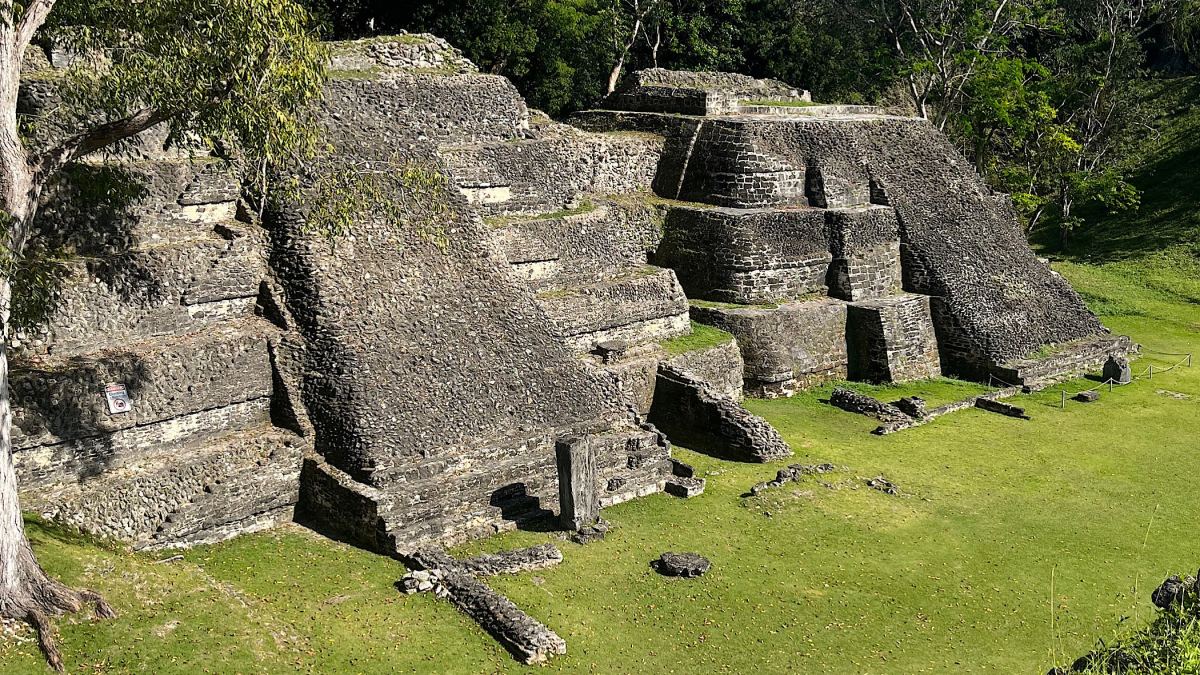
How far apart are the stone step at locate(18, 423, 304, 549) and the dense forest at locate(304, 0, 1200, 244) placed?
2229 cm

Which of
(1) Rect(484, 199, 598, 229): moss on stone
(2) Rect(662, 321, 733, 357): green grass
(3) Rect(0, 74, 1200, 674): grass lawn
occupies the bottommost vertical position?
(3) Rect(0, 74, 1200, 674): grass lawn

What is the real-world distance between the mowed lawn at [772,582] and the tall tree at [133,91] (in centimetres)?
92

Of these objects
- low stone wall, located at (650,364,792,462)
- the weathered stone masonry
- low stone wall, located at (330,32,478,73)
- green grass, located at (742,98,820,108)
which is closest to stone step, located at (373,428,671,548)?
low stone wall, located at (650,364,792,462)

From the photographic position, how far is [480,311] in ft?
63.3

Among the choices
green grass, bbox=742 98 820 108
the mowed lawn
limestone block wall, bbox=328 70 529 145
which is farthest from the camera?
green grass, bbox=742 98 820 108

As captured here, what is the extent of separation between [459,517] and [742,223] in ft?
37.4

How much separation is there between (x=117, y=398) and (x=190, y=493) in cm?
163

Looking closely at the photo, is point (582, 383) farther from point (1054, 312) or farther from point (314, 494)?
point (1054, 312)

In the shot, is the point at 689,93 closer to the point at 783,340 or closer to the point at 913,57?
the point at 783,340

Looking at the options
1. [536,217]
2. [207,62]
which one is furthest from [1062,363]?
[207,62]

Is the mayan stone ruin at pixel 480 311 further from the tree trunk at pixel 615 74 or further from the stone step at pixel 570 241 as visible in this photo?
the tree trunk at pixel 615 74

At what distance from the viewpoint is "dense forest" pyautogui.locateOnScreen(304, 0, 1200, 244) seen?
1519 inches

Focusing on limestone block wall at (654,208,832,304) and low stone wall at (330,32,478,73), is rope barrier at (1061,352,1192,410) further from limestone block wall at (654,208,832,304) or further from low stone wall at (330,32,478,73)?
low stone wall at (330,32,478,73)

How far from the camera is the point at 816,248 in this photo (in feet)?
86.9
